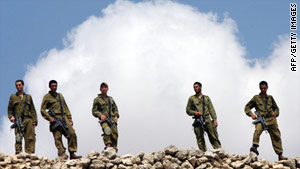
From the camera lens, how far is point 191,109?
19.2 metres

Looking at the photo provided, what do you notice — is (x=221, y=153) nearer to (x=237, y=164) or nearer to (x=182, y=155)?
(x=237, y=164)

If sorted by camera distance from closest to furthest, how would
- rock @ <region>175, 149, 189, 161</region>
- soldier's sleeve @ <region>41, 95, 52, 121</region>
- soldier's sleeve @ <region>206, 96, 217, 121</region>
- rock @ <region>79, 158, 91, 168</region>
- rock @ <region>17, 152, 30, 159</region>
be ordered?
1. rock @ <region>79, 158, 91, 168</region>
2. rock @ <region>175, 149, 189, 161</region>
3. rock @ <region>17, 152, 30, 159</region>
4. soldier's sleeve @ <region>41, 95, 52, 121</region>
5. soldier's sleeve @ <region>206, 96, 217, 121</region>

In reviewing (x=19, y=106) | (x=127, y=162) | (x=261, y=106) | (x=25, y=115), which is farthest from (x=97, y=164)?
(x=261, y=106)

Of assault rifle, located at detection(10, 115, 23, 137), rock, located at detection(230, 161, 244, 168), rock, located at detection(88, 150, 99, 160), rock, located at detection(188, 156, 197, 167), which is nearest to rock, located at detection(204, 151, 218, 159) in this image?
rock, located at detection(188, 156, 197, 167)

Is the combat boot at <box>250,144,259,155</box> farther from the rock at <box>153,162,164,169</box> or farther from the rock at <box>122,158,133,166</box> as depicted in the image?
the rock at <box>122,158,133,166</box>

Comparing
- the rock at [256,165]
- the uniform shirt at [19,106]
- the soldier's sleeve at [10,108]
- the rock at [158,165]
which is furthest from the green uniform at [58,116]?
the rock at [256,165]

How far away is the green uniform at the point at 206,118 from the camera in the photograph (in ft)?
62.4

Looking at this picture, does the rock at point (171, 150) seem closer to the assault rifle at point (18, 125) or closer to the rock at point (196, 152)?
the rock at point (196, 152)

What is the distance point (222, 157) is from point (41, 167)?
4995 mm

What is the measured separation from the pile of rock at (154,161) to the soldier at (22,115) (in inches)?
29.5

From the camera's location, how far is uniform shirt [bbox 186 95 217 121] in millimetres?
19062

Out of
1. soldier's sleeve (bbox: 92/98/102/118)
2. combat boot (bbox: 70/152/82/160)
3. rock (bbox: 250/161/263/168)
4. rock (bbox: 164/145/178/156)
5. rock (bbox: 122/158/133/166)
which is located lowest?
rock (bbox: 250/161/263/168)

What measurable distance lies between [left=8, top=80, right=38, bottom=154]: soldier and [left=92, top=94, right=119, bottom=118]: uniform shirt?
6.15ft

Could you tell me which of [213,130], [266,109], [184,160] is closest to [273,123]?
[266,109]
